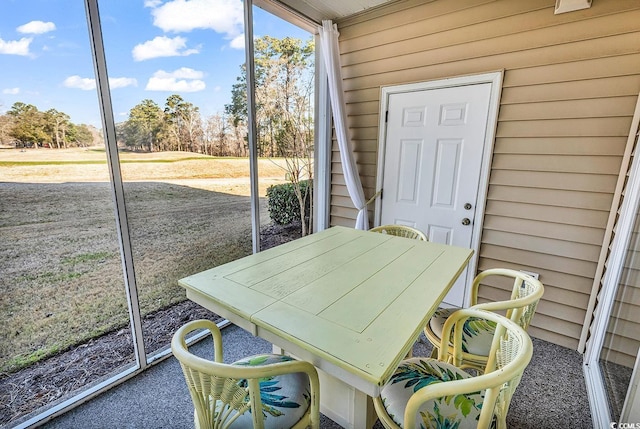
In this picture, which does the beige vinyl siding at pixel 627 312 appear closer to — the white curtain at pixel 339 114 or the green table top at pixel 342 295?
the green table top at pixel 342 295

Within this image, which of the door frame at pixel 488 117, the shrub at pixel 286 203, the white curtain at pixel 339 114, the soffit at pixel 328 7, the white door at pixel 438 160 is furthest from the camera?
the shrub at pixel 286 203

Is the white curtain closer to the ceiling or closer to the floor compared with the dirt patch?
closer to the ceiling

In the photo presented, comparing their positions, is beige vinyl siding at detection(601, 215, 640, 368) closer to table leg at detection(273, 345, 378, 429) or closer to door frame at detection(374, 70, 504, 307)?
door frame at detection(374, 70, 504, 307)

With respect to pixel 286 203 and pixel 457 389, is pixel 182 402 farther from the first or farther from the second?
pixel 286 203

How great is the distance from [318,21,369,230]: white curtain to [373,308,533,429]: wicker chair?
175 centimetres

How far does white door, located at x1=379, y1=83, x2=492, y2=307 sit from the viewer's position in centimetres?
230

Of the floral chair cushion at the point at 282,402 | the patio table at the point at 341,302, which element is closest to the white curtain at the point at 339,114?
the patio table at the point at 341,302

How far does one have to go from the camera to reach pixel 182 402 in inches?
64.6

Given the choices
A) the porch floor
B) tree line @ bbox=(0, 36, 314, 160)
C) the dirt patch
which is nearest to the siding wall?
the porch floor

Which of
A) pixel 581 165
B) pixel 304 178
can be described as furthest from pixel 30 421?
pixel 581 165

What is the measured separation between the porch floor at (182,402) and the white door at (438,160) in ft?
2.73

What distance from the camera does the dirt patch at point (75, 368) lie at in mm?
1503

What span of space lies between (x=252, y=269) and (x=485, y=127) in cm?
205

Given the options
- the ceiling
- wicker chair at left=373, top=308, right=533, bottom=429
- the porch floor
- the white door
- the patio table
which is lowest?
the porch floor
